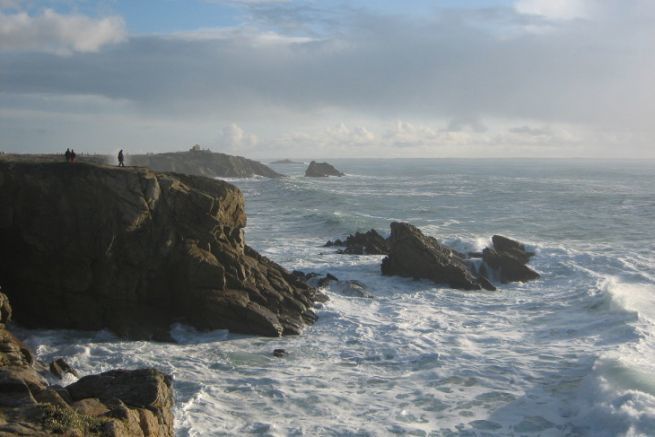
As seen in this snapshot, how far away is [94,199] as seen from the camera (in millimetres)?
21984

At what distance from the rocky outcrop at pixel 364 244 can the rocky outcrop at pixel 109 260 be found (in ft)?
49.7

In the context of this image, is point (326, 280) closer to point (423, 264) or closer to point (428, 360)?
point (423, 264)

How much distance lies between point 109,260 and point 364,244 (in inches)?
812

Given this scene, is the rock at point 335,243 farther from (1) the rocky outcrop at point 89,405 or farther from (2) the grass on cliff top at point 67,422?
(2) the grass on cliff top at point 67,422

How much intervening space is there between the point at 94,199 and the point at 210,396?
944 cm

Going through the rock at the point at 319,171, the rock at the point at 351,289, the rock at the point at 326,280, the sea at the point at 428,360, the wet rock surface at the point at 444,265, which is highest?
the rock at the point at 319,171

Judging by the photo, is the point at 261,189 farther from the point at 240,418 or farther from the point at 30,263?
the point at 240,418

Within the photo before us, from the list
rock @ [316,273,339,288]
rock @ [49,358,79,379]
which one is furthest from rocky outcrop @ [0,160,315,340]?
rock @ [316,273,339,288]

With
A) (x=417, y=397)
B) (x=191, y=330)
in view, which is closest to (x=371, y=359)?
(x=417, y=397)

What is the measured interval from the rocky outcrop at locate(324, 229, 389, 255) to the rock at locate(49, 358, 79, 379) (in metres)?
22.5

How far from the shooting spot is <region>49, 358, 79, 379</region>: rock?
16.6 m

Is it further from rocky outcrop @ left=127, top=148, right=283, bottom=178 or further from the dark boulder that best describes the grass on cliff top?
rocky outcrop @ left=127, top=148, right=283, bottom=178

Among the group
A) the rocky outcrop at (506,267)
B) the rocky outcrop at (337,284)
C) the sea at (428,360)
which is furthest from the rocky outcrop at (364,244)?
the rocky outcrop at (337,284)

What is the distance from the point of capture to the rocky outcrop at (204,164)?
12381 centimetres
